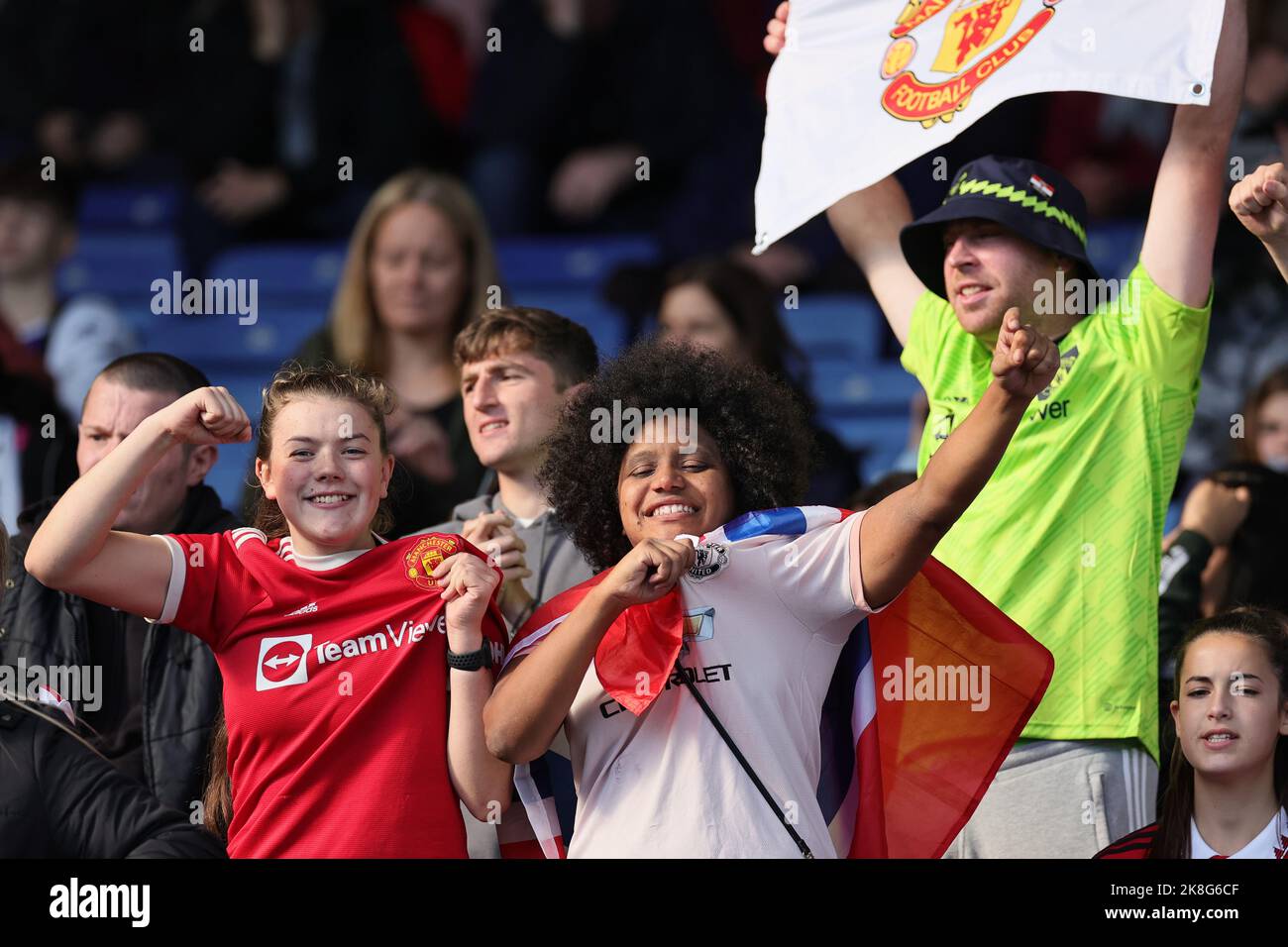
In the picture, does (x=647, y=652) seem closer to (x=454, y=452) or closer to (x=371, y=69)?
(x=454, y=452)

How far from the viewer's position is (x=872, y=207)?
4.96 m

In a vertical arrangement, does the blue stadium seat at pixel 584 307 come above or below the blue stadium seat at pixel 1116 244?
below

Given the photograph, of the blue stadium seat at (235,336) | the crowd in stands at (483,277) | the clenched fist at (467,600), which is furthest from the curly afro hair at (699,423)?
the blue stadium seat at (235,336)

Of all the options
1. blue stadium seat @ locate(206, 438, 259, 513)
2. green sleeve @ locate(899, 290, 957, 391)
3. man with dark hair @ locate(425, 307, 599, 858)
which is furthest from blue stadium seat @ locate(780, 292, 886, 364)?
green sleeve @ locate(899, 290, 957, 391)

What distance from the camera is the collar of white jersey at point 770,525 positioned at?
12.3ft

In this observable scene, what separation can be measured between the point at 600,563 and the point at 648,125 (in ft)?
11.8

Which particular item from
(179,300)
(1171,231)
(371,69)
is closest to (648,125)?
(371,69)

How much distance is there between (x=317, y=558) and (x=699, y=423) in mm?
827

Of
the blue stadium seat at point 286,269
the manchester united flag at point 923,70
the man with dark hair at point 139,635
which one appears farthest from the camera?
the blue stadium seat at point 286,269

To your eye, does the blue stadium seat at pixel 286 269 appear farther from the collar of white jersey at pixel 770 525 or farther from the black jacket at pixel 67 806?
the collar of white jersey at pixel 770 525

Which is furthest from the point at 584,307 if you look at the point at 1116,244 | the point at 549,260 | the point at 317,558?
the point at 317,558

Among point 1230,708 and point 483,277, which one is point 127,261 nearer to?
point 483,277

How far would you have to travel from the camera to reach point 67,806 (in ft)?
12.9

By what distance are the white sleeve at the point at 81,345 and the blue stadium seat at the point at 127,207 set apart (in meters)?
0.57
